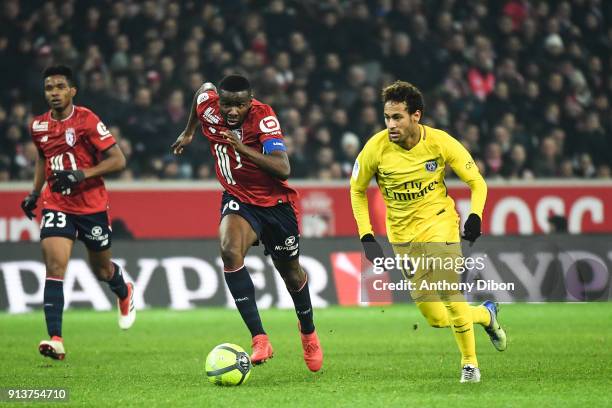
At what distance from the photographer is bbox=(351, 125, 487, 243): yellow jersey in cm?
786

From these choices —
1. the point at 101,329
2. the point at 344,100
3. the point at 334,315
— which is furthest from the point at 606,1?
the point at 101,329

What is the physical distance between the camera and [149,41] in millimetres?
18281

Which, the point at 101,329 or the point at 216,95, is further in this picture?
the point at 101,329

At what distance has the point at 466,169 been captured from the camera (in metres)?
7.70

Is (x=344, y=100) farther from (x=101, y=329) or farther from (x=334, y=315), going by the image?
(x=101, y=329)

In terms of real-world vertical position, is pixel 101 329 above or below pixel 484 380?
below

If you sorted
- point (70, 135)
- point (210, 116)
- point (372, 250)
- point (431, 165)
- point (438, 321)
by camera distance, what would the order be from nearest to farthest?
point (372, 250)
point (431, 165)
point (438, 321)
point (210, 116)
point (70, 135)

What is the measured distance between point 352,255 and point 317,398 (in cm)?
872

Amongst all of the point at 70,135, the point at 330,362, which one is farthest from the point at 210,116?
the point at 330,362

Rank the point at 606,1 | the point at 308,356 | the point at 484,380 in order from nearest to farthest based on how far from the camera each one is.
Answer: the point at 484,380
the point at 308,356
the point at 606,1

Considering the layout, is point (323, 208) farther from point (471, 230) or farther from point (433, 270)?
point (471, 230)

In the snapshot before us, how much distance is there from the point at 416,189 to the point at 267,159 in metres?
1.09

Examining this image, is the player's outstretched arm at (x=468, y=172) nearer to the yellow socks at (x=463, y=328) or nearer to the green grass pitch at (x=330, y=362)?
the yellow socks at (x=463, y=328)

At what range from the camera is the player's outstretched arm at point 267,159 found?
773 centimetres
